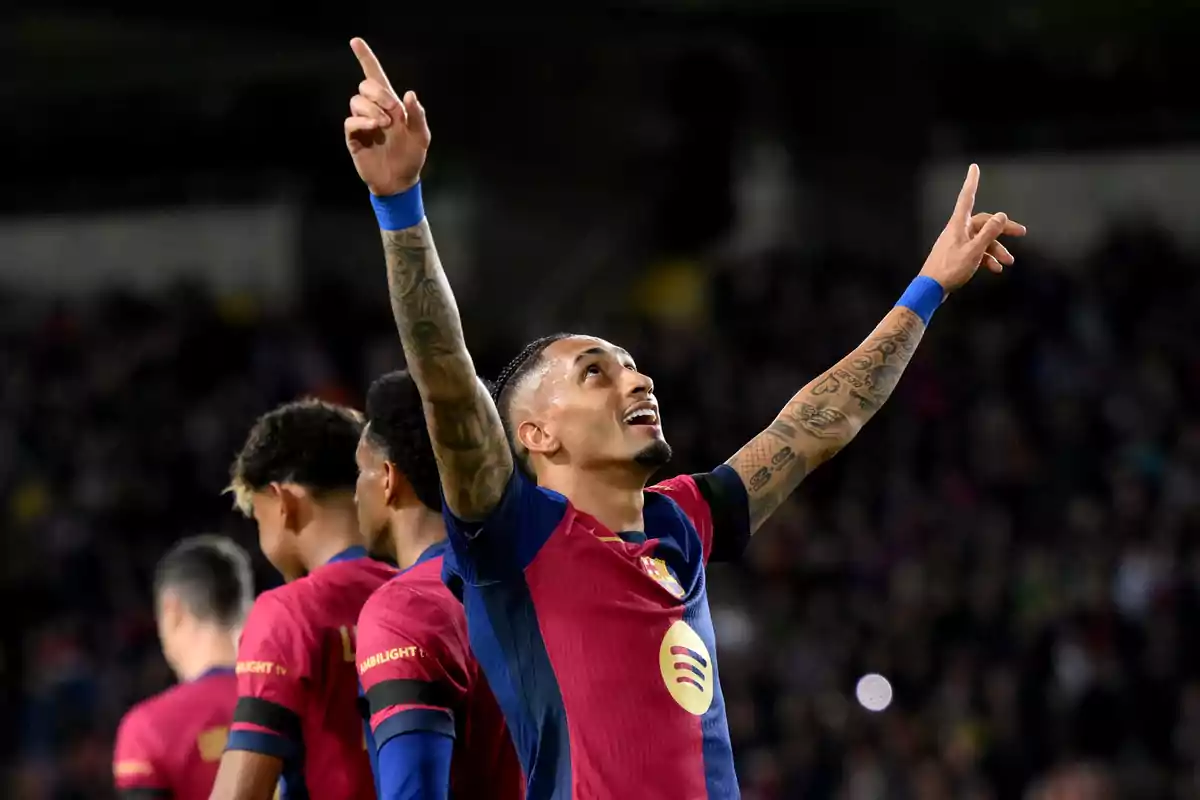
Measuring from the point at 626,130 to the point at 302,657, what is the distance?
1461 centimetres

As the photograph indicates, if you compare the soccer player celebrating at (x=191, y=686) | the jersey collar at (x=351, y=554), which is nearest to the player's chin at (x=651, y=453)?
the jersey collar at (x=351, y=554)

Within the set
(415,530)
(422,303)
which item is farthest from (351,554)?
(422,303)

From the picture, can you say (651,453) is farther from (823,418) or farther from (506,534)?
(823,418)

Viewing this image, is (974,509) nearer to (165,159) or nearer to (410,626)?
(410,626)

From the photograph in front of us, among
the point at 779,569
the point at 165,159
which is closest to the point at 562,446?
the point at 779,569

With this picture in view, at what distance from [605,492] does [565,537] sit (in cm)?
23

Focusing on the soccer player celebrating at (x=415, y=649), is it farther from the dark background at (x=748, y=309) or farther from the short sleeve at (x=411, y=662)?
the dark background at (x=748, y=309)

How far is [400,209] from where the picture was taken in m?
3.20

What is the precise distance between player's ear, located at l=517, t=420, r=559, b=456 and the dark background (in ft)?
19.9

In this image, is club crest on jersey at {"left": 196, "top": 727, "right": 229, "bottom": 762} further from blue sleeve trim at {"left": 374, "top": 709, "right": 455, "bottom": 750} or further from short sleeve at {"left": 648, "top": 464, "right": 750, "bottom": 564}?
short sleeve at {"left": 648, "top": 464, "right": 750, "bottom": 564}

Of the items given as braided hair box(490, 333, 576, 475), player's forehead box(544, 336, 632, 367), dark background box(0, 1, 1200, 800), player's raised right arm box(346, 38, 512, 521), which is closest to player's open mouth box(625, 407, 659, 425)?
player's forehead box(544, 336, 632, 367)

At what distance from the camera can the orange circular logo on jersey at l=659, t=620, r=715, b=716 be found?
11.6ft

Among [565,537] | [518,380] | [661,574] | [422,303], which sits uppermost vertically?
[422,303]

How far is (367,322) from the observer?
16703 millimetres
